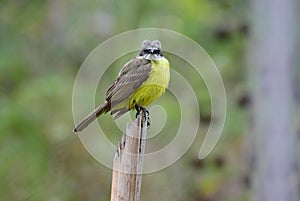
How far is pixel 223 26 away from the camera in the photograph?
7.92 meters

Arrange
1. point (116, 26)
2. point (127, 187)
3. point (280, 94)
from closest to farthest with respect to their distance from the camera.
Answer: point (127, 187) → point (280, 94) → point (116, 26)

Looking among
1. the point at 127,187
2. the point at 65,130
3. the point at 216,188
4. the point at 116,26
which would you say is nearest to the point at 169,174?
the point at 216,188

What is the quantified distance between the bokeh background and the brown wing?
1812 millimetres

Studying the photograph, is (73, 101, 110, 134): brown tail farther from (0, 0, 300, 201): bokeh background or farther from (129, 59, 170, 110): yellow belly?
(0, 0, 300, 201): bokeh background

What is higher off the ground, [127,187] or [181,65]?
[181,65]

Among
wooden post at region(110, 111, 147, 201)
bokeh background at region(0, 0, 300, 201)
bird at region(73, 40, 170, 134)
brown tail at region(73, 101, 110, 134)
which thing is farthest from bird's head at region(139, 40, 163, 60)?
bokeh background at region(0, 0, 300, 201)

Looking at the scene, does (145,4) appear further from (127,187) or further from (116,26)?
(127,187)

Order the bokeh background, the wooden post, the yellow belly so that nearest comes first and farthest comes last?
the wooden post → the yellow belly → the bokeh background

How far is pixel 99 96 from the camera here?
289 inches

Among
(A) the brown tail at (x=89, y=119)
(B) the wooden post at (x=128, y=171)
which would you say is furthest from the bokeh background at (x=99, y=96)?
(B) the wooden post at (x=128, y=171)

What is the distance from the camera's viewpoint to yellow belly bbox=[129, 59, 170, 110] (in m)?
3.91

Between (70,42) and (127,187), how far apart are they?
577cm

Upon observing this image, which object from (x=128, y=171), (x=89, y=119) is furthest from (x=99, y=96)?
(x=128, y=171)

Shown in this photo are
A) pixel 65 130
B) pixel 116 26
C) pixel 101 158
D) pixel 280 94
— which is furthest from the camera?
pixel 116 26
